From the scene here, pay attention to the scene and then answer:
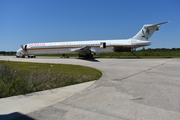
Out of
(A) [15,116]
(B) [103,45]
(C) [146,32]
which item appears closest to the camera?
(A) [15,116]

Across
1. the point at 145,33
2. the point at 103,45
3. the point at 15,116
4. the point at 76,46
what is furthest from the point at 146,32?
the point at 15,116

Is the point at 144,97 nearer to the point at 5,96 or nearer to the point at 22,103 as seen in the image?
the point at 22,103

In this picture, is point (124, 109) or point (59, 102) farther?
point (59, 102)

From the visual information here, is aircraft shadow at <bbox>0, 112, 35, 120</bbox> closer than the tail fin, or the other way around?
aircraft shadow at <bbox>0, 112, 35, 120</bbox>

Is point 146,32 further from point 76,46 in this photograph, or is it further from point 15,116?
point 15,116

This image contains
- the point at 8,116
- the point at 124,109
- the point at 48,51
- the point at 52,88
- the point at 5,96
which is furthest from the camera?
the point at 48,51

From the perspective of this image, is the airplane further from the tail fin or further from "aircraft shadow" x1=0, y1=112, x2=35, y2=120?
"aircraft shadow" x1=0, y1=112, x2=35, y2=120

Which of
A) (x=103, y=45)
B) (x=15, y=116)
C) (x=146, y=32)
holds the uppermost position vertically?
(x=146, y=32)

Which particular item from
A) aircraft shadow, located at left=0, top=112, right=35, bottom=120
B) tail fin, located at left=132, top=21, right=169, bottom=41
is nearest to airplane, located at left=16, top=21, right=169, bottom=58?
tail fin, located at left=132, top=21, right=169, bottom=41

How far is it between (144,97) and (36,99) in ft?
11.5

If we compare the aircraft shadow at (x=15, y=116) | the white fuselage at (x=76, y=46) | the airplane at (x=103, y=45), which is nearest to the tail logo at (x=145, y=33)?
the airplane at (x=103, y=45)

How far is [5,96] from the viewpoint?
5344 millimetres

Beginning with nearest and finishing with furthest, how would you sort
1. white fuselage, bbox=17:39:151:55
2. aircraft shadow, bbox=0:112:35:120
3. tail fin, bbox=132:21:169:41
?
aircraft shadow, bbox=0:112:35:120 → tail fin, bbox=132:21:169:41 → white fuselage, bbox=17:39:151:55

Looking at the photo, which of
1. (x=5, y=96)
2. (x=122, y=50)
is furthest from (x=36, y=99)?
(x=122, y=50)
